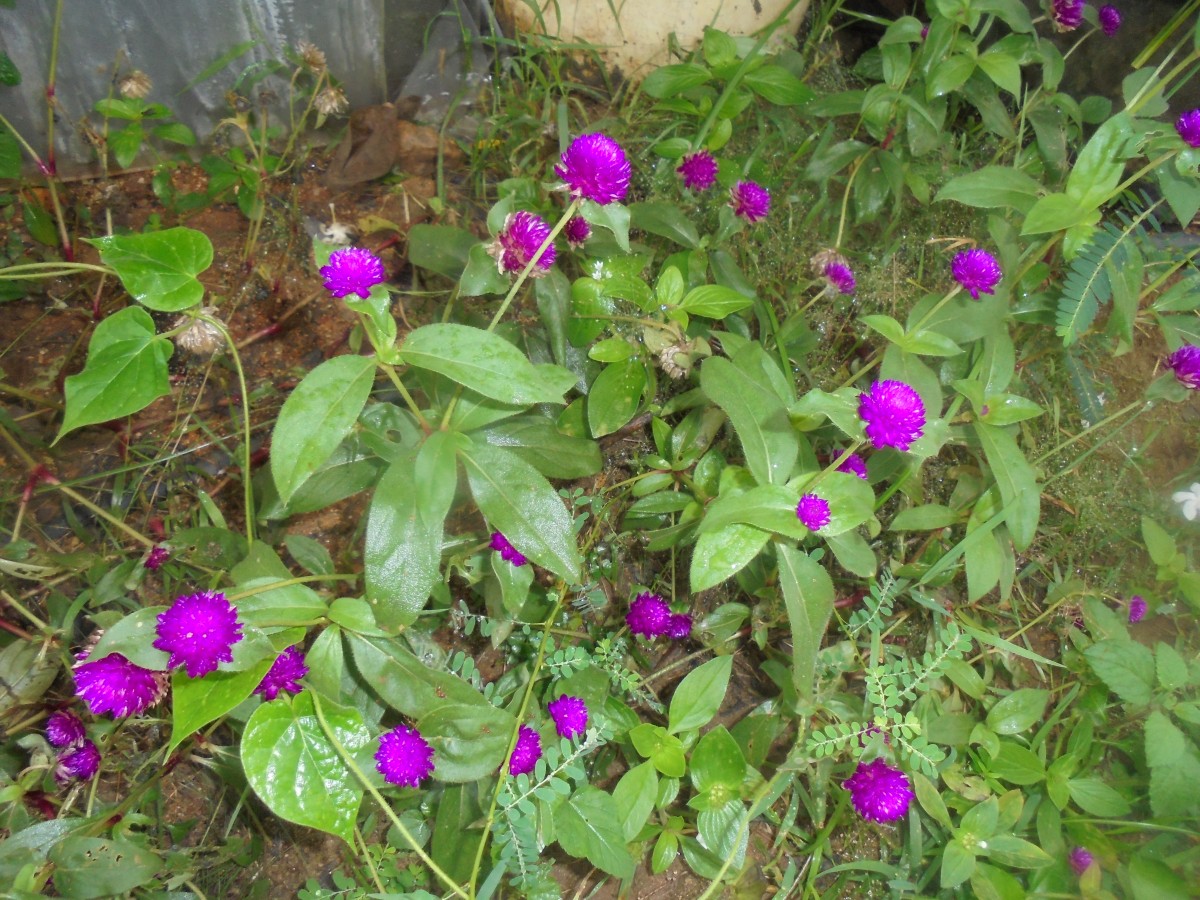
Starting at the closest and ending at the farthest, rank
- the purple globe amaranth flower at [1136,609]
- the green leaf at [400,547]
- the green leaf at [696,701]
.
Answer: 1. the green leaf at [400,547]
2. the green leaf at [696,701]
3. the purple globe amaranth flower at [1136,609]

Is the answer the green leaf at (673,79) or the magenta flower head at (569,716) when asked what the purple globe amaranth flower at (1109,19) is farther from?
the magenta flower head at (569,716)

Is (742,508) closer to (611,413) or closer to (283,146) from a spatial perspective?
(611,413)

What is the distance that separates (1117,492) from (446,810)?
151cm

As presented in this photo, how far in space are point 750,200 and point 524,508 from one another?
2.81 feet

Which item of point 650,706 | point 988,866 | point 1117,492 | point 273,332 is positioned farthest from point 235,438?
point 1117,492

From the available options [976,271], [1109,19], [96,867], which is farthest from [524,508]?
[1109,19]

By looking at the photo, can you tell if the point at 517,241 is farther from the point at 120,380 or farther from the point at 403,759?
the point at 403,759

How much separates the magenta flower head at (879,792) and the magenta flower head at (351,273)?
1033mm

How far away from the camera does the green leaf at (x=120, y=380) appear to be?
0.96 metres

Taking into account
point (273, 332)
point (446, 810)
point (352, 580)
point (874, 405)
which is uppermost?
point (874, 405)

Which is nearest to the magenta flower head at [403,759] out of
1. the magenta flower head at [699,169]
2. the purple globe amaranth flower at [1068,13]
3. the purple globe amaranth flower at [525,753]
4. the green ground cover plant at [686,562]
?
the green ground cover plant at [686,562]

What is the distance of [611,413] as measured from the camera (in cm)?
134

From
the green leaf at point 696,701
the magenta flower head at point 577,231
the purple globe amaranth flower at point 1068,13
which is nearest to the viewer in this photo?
the green leaf at point 696,701

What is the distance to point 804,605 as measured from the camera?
1135 millimetres
